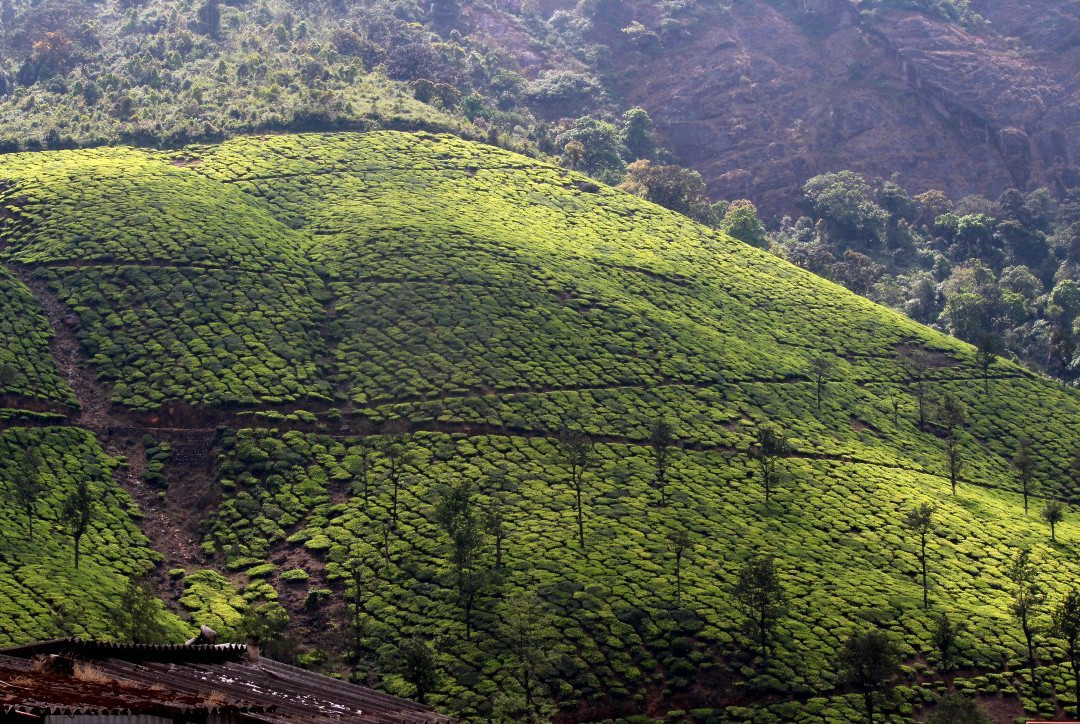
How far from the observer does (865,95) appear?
6368 inches

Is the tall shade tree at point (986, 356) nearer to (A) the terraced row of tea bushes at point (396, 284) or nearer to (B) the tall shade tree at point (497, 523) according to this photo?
(A) the terraced row of tea bushes at point (396, 284)

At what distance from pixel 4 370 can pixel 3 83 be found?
87586mm

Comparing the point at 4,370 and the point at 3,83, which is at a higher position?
the point at 4,370

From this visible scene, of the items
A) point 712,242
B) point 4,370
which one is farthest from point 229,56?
point 4,370

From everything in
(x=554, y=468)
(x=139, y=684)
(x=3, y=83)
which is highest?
(x=139, y=684)

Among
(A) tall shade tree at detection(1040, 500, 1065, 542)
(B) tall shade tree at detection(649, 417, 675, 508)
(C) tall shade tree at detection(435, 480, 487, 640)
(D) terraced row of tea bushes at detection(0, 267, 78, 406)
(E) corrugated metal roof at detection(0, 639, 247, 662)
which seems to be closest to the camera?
(E) corrugated metal roof at detection(0, 639, 247, 662)

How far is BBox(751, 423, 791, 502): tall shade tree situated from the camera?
196ft

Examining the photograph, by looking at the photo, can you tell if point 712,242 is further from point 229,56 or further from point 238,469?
point 229,56

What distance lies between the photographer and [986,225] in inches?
5098

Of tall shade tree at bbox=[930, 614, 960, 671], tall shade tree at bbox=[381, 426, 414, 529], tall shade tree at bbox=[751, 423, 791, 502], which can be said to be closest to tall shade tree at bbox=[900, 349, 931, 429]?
tall shade tree at bbox=[751, 423, 791, 502]

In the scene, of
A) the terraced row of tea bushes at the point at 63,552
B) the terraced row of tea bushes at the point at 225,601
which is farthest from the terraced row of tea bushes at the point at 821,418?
the terraced row of tea bushes at the point at 63,552

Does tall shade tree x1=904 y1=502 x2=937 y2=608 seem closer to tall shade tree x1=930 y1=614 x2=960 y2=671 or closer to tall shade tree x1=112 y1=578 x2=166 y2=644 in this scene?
tall shade tree x1=930 y1=614 x2=960 y2=671

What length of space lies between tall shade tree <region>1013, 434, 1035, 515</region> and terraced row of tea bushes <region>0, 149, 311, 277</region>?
48.7m

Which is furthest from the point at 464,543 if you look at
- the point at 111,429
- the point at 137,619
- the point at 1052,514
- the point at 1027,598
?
the point at 1052,514
